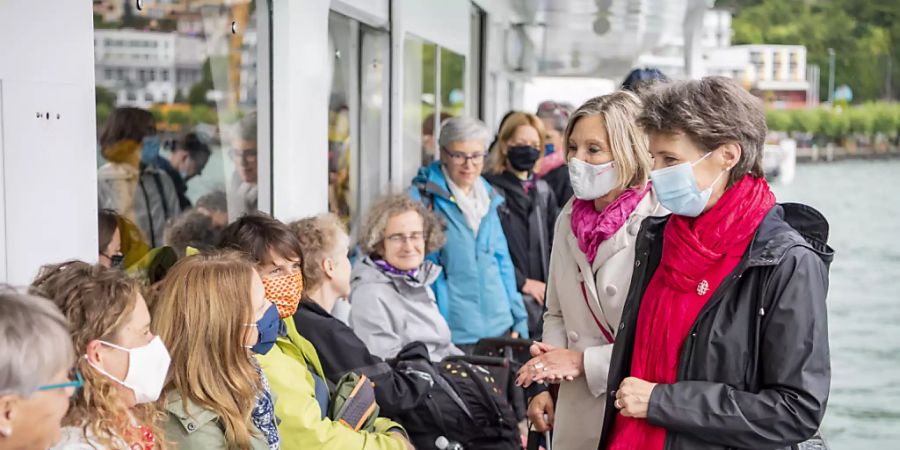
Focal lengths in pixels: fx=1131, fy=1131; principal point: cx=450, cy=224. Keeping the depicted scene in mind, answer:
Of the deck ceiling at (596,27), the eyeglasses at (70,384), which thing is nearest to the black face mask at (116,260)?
the eyeglasses at (70,384)

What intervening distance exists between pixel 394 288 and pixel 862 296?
1217 inches

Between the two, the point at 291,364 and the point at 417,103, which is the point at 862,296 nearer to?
the point at 417,103

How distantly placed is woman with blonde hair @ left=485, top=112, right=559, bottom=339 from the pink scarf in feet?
8.51

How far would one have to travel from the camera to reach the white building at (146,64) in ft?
25.5

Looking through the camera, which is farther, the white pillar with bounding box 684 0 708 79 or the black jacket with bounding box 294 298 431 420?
the white pillar with bounding box 684 0 708 79

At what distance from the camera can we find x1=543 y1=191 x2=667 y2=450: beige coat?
114 inches

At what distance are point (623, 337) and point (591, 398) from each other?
19.7 inches

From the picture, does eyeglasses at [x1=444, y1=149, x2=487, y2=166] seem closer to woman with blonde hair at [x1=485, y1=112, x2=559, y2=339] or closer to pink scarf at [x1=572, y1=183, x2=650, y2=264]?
woman with blonde hair at [x1=485, y1=112, x2=559, y2=339]

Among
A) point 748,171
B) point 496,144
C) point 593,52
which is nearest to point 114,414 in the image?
point 748,171

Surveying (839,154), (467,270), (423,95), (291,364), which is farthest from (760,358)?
(839,154)

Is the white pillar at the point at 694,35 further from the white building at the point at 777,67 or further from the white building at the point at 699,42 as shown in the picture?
the white building at the point at 777,67

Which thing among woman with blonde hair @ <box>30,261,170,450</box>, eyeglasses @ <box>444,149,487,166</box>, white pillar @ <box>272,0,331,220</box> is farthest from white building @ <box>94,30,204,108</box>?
woman with blonde hair @ <box>30,261,170,450</box>

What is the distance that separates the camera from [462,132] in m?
5.23

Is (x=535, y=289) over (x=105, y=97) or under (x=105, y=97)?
under
